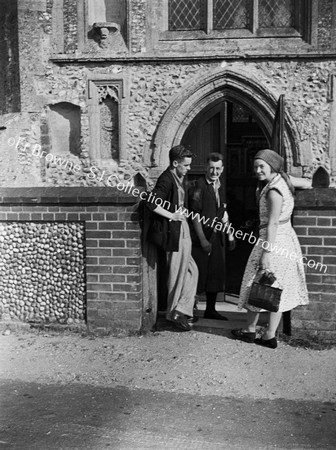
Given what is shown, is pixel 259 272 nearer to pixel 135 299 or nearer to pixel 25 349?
pixel 135 299

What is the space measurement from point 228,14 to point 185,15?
0.84 metres

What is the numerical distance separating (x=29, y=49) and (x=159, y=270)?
22.9 feet

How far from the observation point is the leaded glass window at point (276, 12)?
10898 millimetres

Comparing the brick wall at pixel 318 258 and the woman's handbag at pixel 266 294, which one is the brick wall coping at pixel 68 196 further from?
the brick wall at pixel 318 258

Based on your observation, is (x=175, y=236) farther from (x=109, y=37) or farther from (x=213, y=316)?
(x=109, y=37)

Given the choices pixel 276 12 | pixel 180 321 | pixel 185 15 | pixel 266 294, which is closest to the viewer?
pixel 266 294

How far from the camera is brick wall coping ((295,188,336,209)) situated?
5238 millimetres

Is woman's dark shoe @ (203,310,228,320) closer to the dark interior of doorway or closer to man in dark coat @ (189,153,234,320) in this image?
man in dark coat @ (189,153,234,320)

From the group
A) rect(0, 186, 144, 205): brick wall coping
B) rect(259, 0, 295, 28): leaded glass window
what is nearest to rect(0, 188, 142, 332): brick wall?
rect(0, 186, 144, 205): brick wall coping

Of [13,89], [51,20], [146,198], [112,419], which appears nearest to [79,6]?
[51,20]

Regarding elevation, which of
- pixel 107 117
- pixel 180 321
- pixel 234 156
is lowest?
pixel 180 321

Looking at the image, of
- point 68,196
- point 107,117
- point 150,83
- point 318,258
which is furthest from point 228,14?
point 318,258

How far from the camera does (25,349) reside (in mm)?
5273

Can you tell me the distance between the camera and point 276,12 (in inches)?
430
